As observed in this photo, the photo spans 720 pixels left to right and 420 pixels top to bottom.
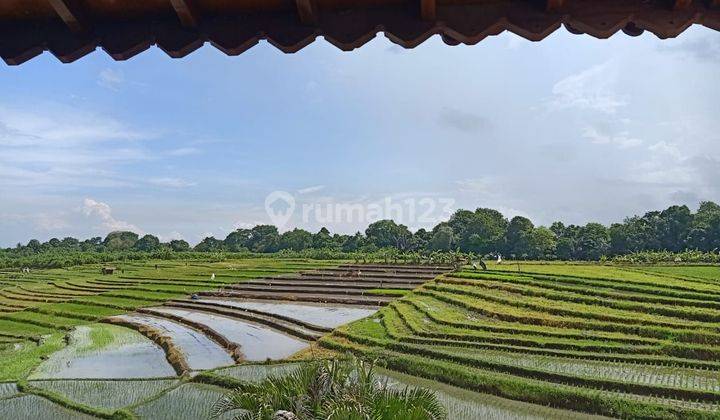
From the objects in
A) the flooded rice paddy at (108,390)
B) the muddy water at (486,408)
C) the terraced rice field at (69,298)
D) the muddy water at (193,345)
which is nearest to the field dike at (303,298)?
the terraced rice field at (69,298)

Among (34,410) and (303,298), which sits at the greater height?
(303,298)

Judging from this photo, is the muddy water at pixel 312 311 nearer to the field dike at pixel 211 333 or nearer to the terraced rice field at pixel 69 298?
the field dike at pixel 211 333

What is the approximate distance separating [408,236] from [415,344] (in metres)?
64.6


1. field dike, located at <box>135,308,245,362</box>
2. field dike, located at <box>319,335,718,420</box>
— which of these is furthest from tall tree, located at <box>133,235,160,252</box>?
field dike, located at <box>319,335,718,420</box>

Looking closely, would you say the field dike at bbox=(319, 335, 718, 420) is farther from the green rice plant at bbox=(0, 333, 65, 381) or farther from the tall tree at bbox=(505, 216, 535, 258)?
the tall tree at bbox=(505, 216, 535, 258)

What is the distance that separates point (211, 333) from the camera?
16.9m

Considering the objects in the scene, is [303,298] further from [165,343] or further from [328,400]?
[328,400]

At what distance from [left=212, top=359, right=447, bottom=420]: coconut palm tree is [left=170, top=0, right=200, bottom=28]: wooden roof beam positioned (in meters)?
4.13

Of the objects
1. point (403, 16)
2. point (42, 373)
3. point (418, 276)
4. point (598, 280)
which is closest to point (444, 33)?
point (403, 16)

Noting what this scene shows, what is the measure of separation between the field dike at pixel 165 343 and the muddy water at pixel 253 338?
1.61 m

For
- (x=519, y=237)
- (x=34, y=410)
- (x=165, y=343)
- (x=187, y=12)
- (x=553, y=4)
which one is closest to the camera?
(x=553, y=4)

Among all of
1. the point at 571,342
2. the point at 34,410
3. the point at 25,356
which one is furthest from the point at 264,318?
the point at 571,342

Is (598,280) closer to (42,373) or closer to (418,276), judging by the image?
(418,276)

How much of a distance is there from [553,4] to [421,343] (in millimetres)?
12063
